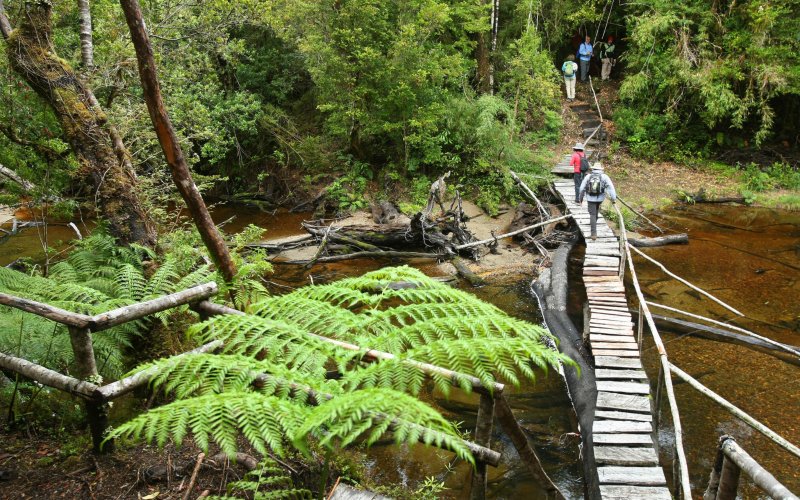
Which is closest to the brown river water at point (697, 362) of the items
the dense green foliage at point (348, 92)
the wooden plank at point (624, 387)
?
the wooden plank at point (624, 387)

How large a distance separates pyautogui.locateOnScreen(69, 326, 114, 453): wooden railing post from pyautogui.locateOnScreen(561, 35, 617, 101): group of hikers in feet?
68.6

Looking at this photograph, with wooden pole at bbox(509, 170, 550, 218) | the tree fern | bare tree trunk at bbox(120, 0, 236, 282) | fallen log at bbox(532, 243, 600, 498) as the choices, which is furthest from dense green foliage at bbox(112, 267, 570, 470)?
wooden pole at bbox(509, 170, 550, 218)

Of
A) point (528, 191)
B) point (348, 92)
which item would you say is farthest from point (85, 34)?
point (528, 191)

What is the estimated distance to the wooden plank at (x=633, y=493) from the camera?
490 centimetres

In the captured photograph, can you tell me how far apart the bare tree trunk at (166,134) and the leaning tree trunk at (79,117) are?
2.04 meters

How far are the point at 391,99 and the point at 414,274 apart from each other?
12131 mm

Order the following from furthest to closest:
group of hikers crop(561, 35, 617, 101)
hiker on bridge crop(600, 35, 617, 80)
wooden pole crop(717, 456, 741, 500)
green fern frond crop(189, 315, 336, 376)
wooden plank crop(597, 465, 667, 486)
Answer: hiker on bridge crop(600, 35, 617, 80)
group of hikers crop(561, 35, 617, 101)
wooden plank crop(597, 465, 667, 486)
wooden pole crop(717, 456, 741, 500)
green fern frond crop(189, 315, 336, 376)

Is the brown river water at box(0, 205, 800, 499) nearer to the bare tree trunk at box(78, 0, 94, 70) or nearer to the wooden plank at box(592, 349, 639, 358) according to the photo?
the wooden plank at box(592, 349, 639, 358)

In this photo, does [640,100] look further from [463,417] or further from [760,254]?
[463,417]

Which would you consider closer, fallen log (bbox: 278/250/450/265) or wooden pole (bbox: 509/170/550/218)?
fallen log (bbox: 278/250/450/265)

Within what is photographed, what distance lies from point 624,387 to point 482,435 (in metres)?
4.05

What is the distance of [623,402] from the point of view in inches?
245

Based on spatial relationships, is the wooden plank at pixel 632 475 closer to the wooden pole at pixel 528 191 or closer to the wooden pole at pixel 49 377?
the wooden pole at pixel 49 377

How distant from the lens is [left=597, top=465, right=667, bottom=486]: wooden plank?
5.12 m
